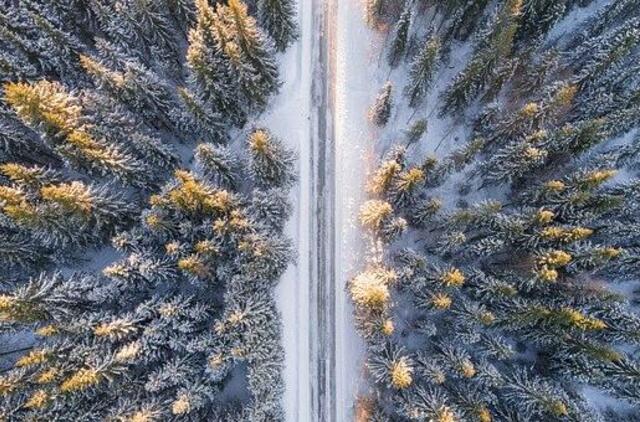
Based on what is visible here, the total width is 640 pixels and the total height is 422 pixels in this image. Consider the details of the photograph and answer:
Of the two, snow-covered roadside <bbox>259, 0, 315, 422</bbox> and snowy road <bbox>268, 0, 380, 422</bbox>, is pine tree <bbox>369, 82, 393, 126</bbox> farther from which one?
snow-covered roadside <bbox>259, 0, 315, 422</bbox>

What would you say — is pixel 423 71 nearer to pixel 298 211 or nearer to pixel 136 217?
pixel 298 211

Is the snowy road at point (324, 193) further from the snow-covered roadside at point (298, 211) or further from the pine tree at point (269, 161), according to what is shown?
the pine tree at point (269, 161)

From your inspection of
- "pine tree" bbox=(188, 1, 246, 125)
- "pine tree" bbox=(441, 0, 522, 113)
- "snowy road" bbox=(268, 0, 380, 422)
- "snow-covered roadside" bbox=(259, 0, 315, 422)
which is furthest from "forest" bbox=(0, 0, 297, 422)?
"pine tree" bbox=(441, 0, 522, 113)

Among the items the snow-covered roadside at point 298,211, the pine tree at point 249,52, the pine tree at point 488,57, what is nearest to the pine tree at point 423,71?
the pine tree at point 488,57

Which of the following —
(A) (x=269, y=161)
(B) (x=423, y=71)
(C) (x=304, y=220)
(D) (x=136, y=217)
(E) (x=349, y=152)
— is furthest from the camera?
(E) (x=349, y=152)

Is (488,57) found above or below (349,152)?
above

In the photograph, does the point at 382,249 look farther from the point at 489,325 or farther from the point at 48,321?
the point at 48,321

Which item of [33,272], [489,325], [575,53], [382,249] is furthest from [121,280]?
[575,53]

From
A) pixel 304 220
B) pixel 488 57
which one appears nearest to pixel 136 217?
pixel 304 220
